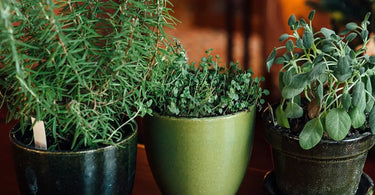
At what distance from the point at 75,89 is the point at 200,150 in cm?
24

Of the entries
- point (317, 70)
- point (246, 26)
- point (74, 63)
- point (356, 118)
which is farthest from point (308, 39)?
point (246, 26)

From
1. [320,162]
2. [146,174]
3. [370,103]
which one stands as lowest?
[146,174]

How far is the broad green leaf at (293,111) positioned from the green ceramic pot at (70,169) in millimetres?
289

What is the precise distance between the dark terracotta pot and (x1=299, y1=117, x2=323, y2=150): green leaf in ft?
0.07

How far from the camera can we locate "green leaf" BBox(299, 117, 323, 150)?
0.70m

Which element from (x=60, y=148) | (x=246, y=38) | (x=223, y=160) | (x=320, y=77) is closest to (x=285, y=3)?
(x=246, y=38)

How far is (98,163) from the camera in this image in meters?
0.65

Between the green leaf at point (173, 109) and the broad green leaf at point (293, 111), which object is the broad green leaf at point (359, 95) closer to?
the broad green leaf at point (293, 111)

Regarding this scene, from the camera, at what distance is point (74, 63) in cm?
57

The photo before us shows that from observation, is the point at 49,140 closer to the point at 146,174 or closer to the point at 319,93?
the point at 146,174

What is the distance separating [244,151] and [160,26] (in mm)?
286

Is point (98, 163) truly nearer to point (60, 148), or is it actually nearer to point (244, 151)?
point (60, 148)

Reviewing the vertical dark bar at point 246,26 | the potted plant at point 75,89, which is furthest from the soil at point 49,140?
the vertical dark bar at point 246,26

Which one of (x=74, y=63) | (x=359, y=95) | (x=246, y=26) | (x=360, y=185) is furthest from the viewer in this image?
(x=246, y=26)
